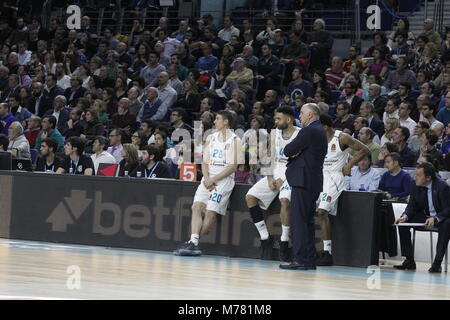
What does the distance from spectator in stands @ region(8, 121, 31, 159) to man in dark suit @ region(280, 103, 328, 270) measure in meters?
7.77

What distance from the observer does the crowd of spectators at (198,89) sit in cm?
1739

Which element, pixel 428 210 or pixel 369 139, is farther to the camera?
pixel 369 139

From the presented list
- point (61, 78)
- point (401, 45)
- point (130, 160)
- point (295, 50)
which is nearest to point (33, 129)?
point (61, 78)

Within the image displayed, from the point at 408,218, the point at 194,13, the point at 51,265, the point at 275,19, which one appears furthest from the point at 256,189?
the point at 194,13

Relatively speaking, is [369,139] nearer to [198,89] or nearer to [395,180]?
[395,180]

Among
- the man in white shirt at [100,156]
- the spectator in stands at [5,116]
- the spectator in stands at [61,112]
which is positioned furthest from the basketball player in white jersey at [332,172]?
the spectator in stands at [5,116]

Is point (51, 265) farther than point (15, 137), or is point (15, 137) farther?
point (15, 137)

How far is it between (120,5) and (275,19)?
647 centimetres

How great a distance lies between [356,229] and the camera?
1404 centimetres

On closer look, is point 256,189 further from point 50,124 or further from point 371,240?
point 50,124

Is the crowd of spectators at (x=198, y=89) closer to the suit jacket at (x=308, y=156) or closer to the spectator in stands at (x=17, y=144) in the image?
the spectator in stands at (x=17, y=144)

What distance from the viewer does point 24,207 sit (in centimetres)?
Answer: 1623

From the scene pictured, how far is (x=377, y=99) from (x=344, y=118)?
46.9 inches

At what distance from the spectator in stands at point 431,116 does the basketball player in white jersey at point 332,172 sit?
146 inches
